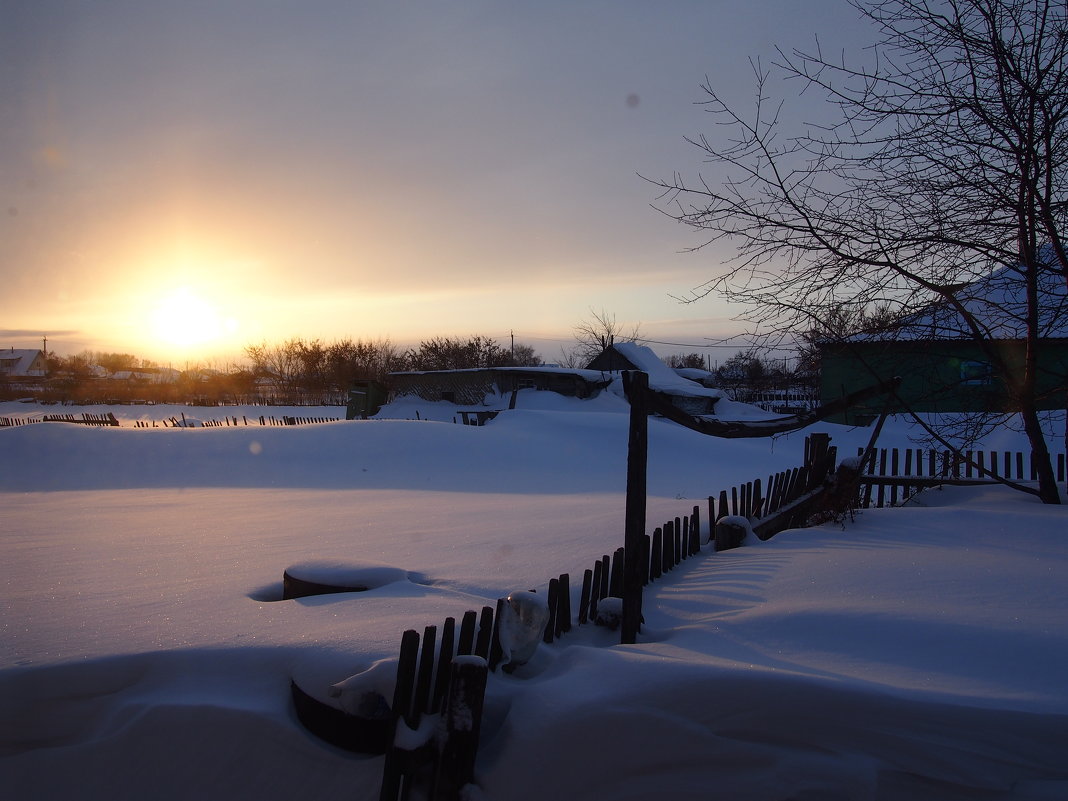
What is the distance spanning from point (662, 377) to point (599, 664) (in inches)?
1190

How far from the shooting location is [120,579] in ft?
16.1

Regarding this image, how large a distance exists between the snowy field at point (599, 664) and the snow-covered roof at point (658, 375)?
21.2 meters

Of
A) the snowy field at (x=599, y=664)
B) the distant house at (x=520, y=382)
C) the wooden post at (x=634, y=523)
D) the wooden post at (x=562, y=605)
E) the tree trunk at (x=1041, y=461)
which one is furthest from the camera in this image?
the distant house at (x=520, y=382)

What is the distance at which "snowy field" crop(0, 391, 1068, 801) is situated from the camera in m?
2.29

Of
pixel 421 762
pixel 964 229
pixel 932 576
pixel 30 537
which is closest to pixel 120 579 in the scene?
pixel 30 537

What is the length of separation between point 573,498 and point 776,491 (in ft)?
12.6

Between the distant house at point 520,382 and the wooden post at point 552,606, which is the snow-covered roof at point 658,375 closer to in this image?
the distant house at point 520,382

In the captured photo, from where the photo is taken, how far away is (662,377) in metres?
32.3

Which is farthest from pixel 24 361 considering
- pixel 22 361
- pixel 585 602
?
pixel 585 602

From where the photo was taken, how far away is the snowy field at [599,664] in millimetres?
2293

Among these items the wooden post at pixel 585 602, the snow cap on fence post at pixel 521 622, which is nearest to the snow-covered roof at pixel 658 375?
the wooden post at pixel 585 602

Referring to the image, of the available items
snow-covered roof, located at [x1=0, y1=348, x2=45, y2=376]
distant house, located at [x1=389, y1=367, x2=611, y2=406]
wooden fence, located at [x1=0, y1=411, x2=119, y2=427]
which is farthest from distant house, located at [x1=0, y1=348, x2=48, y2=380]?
distant house, located at [x1=389, y1=367, x2=611, y2=406]

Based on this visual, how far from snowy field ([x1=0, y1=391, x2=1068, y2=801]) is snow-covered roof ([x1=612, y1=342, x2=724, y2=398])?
69.5ft

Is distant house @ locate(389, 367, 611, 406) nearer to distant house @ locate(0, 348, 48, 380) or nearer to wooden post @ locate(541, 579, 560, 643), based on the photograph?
wooden post @ locate(541, 579, 560, 643)
